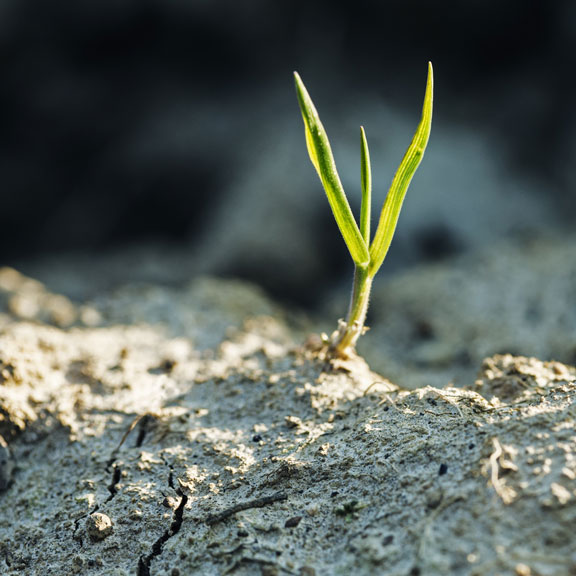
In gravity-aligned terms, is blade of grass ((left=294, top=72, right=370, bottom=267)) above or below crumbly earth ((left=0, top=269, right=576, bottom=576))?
above

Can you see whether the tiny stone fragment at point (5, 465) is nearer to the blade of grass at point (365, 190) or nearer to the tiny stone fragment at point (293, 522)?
the tiny stone fragment at point (293, 522)

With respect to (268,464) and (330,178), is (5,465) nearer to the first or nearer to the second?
(268,464)

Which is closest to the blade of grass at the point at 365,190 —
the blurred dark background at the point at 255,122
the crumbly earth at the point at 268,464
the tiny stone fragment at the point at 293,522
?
the crumbly earth at the point at 268,464

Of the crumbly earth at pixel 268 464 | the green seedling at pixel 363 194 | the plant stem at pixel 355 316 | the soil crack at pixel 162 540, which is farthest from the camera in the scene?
the plant stem at pixel 355 316

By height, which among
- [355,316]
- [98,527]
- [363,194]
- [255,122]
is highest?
[255,122]

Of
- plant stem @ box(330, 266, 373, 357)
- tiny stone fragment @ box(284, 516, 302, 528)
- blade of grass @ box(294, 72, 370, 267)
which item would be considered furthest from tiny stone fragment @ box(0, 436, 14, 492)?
blade of grass @ box(294, 72, 370, 267)

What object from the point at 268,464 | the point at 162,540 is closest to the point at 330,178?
the point at 268,464

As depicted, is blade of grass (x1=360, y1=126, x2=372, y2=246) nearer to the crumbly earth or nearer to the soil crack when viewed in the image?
the crumbly earth
